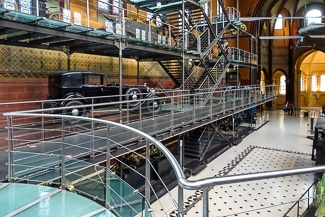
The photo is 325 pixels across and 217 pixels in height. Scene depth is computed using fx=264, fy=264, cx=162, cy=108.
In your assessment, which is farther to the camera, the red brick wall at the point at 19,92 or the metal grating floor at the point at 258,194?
the red brick wall at the point at 19,92

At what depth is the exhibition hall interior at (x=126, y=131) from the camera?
2449 mm

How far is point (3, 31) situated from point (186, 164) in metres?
6.08

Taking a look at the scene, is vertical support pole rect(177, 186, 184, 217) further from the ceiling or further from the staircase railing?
the ceiling

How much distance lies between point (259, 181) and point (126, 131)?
476cm

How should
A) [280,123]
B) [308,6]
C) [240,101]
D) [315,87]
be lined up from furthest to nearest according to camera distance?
[315,87]
[308,6]
[280,123]
[240,101]

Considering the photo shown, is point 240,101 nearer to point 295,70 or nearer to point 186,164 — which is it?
point 186,164

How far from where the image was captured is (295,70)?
24328mm

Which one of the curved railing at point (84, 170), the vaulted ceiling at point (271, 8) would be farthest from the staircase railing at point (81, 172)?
the vaulted ceiling at point (271, 8)

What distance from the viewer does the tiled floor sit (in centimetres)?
588

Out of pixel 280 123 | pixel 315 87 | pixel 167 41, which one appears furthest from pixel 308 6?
pixel 167 41

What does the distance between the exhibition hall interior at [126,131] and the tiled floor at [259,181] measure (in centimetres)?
5

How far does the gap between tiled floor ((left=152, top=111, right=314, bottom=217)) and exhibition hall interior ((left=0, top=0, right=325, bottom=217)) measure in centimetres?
5

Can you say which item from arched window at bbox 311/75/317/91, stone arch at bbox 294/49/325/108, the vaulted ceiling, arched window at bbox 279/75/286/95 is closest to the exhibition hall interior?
the vaulted ceiling

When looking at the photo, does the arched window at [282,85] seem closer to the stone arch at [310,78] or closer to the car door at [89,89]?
the stone arch at [310,78]
